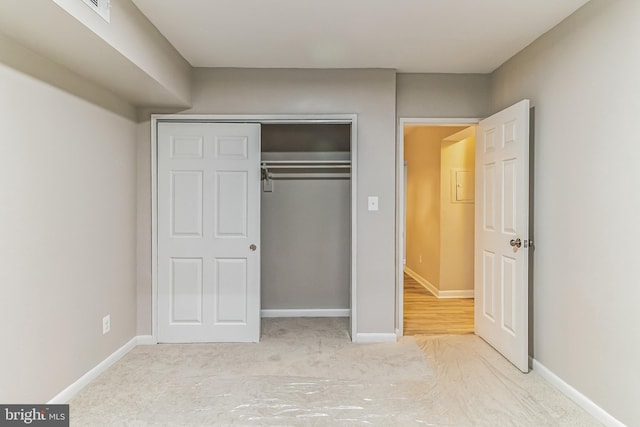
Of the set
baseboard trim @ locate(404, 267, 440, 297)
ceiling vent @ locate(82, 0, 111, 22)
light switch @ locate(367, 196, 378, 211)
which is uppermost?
ceiling vent @ locate(82, 0, 111, 22)

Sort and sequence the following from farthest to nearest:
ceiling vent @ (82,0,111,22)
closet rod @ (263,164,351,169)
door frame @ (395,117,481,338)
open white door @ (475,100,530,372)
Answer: closet rod @ (263,164,351,169) < door frame @ (395,117,481,338) < open white door @ (475,100,530,372) < ceiling vent @ (82,0,111,22)

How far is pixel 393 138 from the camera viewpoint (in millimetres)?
3574

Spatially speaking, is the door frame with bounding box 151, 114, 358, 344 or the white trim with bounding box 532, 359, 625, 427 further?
the door frame with bounding box 151, 114, 358, 344

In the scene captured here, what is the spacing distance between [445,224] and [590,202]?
310cm

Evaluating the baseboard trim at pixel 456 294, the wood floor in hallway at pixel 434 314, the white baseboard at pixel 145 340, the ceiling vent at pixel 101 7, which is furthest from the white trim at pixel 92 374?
the baseboard trim at pixel 456 294

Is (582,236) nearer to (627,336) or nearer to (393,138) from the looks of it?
(627,336)

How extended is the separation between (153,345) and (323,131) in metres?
2.76

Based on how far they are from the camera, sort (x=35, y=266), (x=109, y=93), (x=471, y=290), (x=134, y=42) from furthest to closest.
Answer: (x=471, y=290), (x=109, y=93), (x=134, y=42), (x=35, y=266)

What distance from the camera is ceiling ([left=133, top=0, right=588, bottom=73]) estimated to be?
95.7 inches

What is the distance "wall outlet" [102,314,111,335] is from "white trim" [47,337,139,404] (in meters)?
0.22

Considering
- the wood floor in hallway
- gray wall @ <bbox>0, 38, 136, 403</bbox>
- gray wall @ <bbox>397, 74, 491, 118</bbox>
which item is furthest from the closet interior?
gray wall @ <bbox>0, 38, 136, 403</bbox>

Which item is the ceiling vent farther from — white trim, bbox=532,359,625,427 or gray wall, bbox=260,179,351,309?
white trim, bbox=532,359,625,427

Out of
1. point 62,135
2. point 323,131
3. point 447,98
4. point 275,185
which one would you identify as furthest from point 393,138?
point 62,135

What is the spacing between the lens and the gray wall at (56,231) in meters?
2.06
